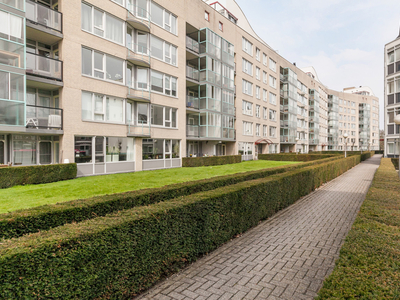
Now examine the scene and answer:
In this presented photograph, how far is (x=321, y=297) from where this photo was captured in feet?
8.10

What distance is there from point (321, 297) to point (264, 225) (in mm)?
4779

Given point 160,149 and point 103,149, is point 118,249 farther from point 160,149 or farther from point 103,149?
point 160,149

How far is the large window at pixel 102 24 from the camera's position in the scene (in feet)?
53.3

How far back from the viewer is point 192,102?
26969 millimetres

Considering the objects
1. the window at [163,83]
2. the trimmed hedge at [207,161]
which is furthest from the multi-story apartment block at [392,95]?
the window at [163,83]

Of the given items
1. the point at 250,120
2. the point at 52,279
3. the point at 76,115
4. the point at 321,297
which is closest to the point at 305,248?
the point at 321,297

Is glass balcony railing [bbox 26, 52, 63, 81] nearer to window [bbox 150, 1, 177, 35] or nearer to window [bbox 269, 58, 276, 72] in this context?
window [bbox 150, 1, 177, 35]

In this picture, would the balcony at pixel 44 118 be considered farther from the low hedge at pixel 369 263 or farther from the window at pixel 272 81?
the window at pixel 272 81

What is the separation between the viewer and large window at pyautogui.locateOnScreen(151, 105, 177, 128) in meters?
21.5

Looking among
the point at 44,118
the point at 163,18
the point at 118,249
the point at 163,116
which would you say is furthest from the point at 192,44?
the point at 118,249

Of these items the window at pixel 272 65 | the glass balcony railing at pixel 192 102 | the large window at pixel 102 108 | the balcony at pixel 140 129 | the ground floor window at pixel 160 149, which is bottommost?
the ground floor window at pixel 160 149

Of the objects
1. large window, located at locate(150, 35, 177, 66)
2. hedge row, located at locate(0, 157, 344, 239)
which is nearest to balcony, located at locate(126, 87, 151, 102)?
large window, located at locate(150, 35, 177, 66)

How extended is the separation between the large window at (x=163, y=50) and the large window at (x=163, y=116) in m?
4.60

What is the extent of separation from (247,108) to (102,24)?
24.0 meters
